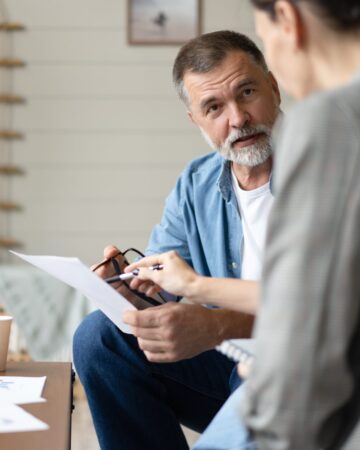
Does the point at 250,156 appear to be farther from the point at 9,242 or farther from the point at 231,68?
the point at 9,242

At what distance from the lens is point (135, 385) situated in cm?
198

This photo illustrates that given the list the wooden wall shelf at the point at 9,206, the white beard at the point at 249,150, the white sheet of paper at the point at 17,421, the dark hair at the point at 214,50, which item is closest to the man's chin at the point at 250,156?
the white beard at the point at 249,150

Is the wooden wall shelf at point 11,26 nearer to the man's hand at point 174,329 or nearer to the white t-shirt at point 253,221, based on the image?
the white t-shirt at point 253,221

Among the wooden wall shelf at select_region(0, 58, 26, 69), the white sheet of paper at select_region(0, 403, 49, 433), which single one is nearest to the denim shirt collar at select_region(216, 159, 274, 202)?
the white sheet of paper at select_region(0, 403, 49, 433)

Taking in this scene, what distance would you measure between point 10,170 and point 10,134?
0.19 m

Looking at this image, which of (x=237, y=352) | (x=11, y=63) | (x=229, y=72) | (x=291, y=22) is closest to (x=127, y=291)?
(x=229, y=72)

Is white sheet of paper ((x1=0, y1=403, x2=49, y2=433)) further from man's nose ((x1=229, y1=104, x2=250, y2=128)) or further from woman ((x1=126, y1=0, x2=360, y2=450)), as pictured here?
man's nose ((x1=229, y1=104, x2=250, y2=128))

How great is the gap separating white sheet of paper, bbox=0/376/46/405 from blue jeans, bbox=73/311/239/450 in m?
0.24

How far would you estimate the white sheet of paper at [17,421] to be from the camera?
1.30 m

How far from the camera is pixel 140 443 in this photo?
2.00 meters

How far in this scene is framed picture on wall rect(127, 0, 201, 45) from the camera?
4371 mm

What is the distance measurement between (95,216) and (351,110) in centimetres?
363

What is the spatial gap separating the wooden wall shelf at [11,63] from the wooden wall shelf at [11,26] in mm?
157

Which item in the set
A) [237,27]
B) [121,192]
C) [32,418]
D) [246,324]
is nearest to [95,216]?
[121,192]
